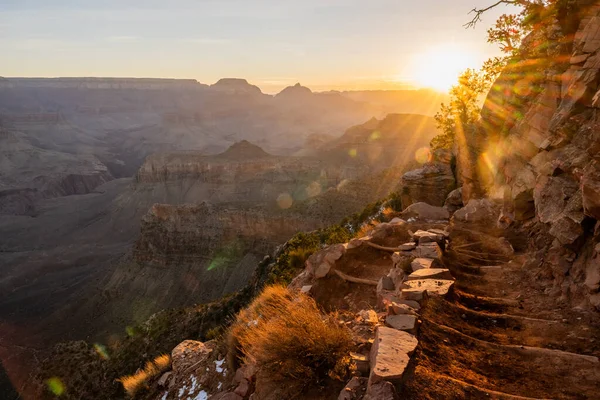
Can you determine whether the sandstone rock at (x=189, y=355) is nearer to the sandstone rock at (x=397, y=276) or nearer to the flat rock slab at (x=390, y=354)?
the sandstone rock at (x=397, y=276)

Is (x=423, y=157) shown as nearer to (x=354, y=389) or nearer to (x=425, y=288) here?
(x=425, y=288)

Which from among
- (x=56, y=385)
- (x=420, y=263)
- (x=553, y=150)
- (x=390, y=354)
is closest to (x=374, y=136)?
(x=56, y=385)

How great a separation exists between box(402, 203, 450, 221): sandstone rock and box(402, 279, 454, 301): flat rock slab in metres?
7.31

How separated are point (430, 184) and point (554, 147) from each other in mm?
9008

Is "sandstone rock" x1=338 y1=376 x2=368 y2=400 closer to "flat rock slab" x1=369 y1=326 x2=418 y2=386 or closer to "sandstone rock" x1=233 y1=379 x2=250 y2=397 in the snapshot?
"flat rock slab" x1=369 y1=326 x2=418 y2=386

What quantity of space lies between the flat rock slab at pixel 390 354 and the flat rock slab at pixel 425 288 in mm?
1064

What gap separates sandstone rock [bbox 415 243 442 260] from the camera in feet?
25.7

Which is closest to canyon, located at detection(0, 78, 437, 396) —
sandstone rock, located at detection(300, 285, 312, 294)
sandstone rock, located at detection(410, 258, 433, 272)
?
sandstone rock, located at detection(300, 285, 312, 294)


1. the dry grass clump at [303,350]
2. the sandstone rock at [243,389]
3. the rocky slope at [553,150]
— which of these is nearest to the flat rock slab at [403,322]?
the dry grass clump at [303,350]

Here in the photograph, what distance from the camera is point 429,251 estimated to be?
8016mm

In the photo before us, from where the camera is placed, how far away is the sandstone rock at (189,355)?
8.76 meters

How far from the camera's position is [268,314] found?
22.6 ft

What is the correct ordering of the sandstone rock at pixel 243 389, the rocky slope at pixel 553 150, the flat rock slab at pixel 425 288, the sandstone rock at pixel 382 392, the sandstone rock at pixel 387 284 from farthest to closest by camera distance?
the sandstone rock at pixel 387 284 < the rocky slope at pixel 553 150 < the sandstone rock at pixel 243 389 < the flat rock slab at pixel 425 288 < the sandstone rock at pixel 382 392

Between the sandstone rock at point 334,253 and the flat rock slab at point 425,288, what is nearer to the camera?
the flat rock slab at point 425,288
